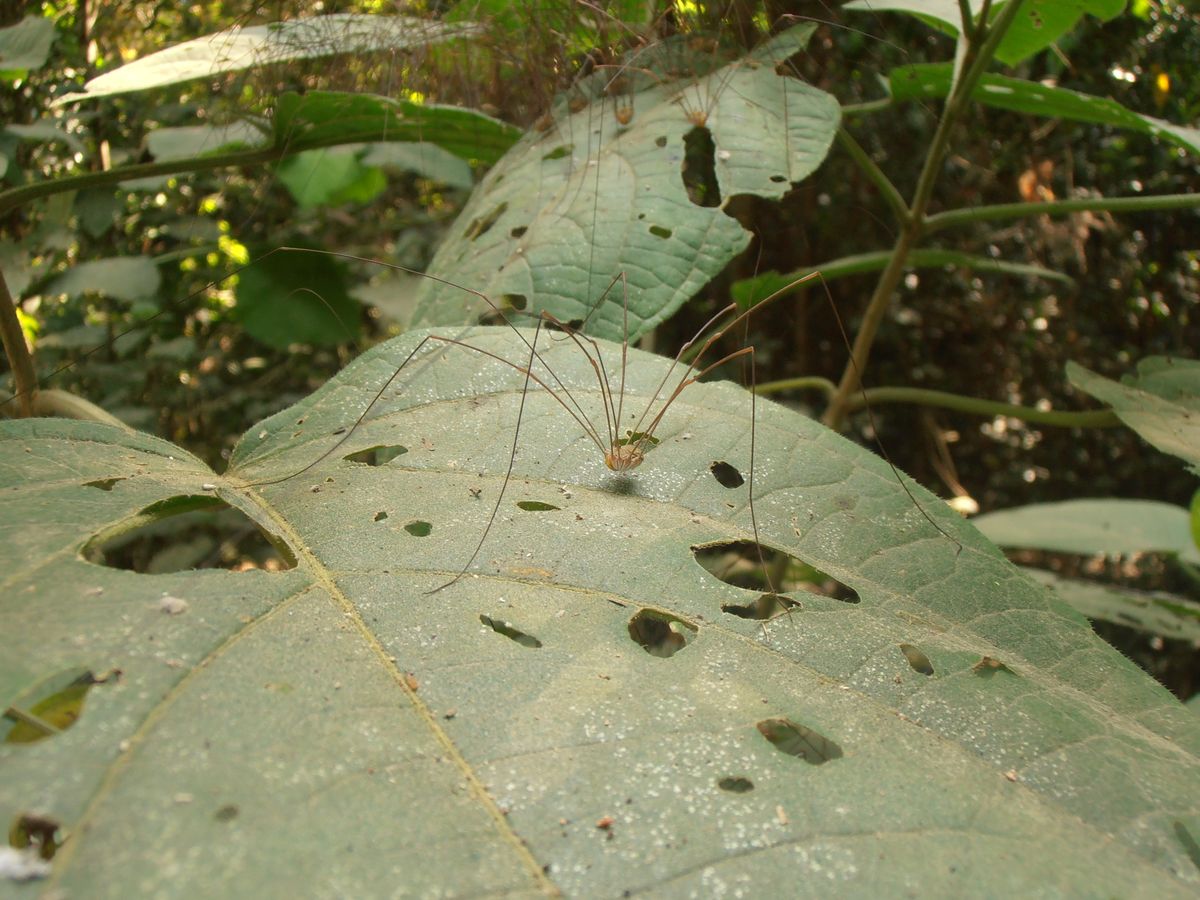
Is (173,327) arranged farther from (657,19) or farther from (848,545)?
(848,545)

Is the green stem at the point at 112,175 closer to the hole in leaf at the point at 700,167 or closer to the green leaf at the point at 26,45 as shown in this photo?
the green leaf at the point at 26,45

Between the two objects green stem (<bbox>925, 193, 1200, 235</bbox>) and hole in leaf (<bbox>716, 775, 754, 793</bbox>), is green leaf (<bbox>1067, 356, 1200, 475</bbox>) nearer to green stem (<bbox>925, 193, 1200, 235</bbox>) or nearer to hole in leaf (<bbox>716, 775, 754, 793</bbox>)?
green stem (<bbox>925, 193, 1200, 235</bbox>)

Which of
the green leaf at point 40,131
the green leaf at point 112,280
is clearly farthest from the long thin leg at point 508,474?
the green leaf at point 112,280

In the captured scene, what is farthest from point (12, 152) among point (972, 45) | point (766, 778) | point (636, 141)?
point (766, 778)

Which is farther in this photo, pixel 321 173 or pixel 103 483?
pixel 321 173

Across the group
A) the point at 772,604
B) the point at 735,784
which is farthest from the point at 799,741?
the point at 772,604

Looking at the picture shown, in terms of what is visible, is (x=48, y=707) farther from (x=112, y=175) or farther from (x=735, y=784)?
(x=112, y=175)

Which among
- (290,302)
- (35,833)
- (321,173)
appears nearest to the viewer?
(35,833)
